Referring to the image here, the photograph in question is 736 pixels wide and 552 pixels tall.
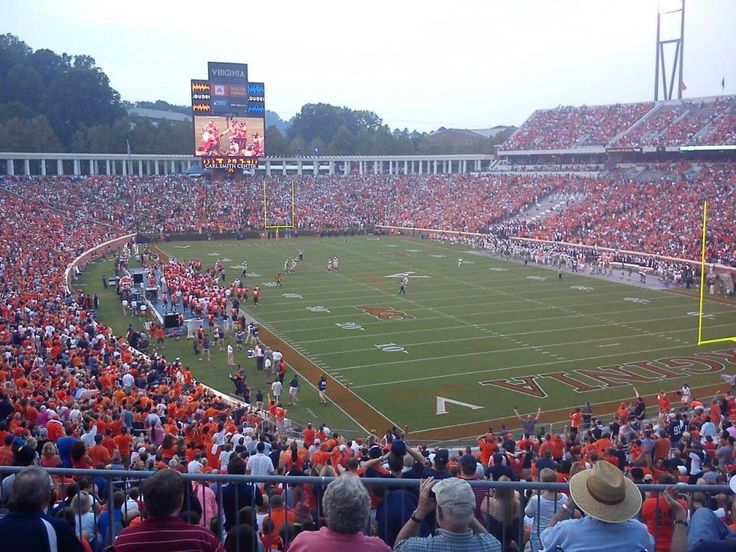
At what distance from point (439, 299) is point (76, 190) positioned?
122ft

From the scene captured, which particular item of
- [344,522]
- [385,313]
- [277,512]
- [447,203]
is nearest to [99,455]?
[277,512]

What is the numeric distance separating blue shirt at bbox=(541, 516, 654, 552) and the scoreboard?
5298 centimetres

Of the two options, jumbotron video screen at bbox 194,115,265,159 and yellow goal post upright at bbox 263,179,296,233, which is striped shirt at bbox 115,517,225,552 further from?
jumbotron video screen at bbox 194,115,265,159

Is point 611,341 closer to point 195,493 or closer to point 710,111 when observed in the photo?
point 195,493

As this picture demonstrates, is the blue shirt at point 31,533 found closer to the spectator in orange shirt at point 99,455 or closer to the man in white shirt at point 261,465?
the man in white shirt at point 261,465

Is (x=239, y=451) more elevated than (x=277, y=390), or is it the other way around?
(x=239, y=451)

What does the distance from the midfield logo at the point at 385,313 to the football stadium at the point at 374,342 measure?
0.18 m

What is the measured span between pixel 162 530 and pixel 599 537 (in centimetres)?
193

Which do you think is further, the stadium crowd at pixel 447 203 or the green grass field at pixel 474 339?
the stadium crowd at pixel 447 203

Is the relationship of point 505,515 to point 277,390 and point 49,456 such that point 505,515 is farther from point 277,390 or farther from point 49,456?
point 277,390

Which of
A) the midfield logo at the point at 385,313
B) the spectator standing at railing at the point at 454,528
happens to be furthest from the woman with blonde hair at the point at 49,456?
the midfield logo at the point at 385,313

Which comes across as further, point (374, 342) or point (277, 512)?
point (374, 342)

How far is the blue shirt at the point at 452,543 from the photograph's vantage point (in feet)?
10.6

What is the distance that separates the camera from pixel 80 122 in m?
86.7
